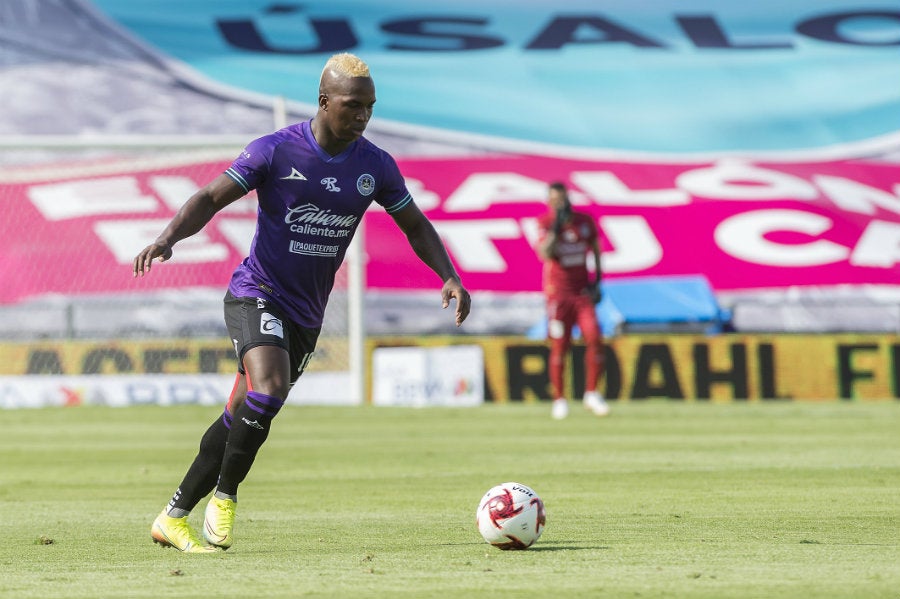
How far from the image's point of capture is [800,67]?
106 ft

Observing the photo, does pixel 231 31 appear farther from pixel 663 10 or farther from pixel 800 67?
pixel 800 67

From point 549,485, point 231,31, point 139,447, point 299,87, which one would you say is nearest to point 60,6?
point 231,31

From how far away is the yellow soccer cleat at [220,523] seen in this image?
605 cm

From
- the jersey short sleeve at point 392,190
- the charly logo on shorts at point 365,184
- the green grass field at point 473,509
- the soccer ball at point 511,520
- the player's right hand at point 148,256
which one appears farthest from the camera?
the jersey short sleeve at point 392,190

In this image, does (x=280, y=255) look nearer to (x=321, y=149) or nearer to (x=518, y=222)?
(x=321, y=149)

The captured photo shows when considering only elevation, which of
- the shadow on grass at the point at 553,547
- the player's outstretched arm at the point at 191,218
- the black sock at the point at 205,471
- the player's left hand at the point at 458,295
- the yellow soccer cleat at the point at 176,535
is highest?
the player's outstretched arm at the point at 191,218

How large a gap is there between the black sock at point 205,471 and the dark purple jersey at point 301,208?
596 mm

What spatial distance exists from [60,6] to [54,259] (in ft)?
44.1

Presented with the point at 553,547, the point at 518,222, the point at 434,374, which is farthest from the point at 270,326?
the point at 518,222

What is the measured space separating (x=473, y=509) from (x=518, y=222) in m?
18.2

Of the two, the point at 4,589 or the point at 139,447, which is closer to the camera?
the point at 4,589

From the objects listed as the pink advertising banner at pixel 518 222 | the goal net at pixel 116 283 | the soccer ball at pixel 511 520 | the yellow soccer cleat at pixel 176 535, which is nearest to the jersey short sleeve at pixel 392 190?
the soccer ball at pixel 511 520

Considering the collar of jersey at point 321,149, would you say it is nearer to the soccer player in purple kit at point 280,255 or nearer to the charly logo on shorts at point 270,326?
the soccer player in purple kit at point 280,255

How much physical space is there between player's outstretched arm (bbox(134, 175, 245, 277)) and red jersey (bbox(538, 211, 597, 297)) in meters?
9.80
